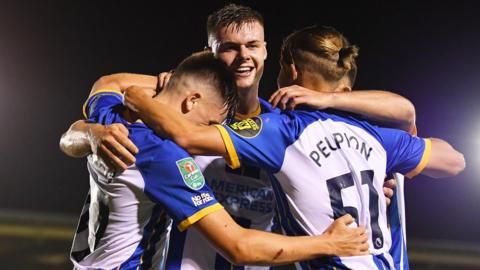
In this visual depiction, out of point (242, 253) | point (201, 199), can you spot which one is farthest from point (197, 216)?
point (242, 253)

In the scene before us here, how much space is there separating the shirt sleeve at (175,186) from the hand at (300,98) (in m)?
0.42

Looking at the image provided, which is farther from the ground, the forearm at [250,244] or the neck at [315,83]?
the neck at [315,83]

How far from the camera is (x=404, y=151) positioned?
207 cm

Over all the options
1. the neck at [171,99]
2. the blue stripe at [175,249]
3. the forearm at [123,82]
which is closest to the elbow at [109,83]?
the forearm at [123,82]

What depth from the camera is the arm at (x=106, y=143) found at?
1774 millimetres

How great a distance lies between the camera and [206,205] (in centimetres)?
176

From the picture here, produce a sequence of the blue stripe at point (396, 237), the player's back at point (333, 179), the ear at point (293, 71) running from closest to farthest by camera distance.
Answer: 1. the player's back at point (333, 179)
2. the blue stripe at point (396, 237)
3. the ear at point (293, 71)

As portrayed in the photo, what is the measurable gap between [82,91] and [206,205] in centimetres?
829

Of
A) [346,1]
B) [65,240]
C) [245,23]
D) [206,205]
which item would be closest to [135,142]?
[206,205]

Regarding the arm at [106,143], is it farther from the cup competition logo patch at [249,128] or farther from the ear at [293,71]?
the ear at [293,71]

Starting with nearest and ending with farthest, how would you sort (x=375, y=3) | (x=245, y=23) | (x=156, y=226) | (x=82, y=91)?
(x=156, y=226), (x=245, y=23), (x=375, y=3), (x=82, y=91)

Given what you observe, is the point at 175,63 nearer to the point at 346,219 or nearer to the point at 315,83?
the point at 315,83

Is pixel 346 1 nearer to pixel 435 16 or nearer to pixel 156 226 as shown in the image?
pixel 435 16

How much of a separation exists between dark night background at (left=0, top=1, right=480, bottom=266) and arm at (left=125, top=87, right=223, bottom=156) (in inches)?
262
